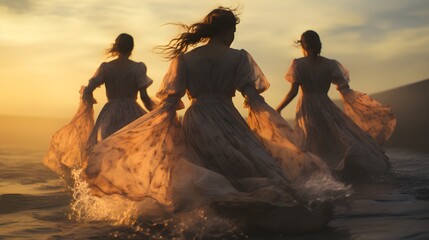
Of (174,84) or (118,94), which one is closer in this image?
(174,84)

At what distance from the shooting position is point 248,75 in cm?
710

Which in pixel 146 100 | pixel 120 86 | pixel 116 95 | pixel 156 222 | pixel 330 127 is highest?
pixel 120 86

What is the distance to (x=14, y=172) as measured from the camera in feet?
48.5

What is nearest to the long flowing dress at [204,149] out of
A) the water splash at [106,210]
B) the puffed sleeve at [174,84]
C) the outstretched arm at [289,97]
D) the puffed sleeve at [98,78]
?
the puffed sleeve at [174,84]

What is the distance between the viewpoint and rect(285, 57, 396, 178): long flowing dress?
1109 cm

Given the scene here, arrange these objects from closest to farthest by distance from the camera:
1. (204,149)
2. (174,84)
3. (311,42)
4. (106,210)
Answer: (204,149)
(174,84)
(106,210)
(311,42)

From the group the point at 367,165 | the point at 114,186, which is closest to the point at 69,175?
the point at 367,165

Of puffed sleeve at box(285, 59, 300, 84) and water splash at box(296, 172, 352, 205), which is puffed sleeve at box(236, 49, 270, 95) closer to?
water splash at box(296, 172, 352, 205)

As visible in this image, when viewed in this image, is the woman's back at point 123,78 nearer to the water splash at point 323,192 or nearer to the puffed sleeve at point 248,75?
the puffed sleeve at point 248,75

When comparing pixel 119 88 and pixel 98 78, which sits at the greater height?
pixel 98 78

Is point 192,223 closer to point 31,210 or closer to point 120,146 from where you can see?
point 120,146

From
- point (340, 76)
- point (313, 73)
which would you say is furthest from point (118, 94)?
point (340, 76)

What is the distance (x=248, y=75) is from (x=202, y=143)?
0.75 metres

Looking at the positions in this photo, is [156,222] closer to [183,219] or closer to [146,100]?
[183,219]
